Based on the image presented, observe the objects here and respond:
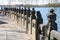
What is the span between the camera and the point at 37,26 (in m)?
10.0

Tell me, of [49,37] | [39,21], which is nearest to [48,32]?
[49,37]

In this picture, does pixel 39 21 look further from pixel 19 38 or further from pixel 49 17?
pixel 49 17

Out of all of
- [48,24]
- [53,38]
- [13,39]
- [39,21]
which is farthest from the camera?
[13,39]

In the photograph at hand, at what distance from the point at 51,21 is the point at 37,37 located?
393 centimetres

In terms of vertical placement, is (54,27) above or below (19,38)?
above

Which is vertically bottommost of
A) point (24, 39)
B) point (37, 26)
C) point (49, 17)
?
point (24, 39)

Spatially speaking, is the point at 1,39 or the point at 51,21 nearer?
the point at 51,21

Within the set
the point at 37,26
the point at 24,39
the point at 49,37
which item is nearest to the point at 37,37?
the point at 37,26

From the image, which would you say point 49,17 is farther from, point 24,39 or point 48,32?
point 24,39

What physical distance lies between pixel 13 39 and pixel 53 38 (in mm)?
6186

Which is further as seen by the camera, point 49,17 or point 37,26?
point 37,26

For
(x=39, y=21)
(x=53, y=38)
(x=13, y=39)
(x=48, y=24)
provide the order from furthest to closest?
1. (x=13, y=39)
2. (x=39, y=21)
3. (x=48, y=24)
4. (x=53, y=38)

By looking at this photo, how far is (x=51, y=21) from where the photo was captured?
631cm

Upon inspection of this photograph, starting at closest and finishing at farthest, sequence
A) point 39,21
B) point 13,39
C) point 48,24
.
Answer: point 48,24
point 39,21
point 13,39
